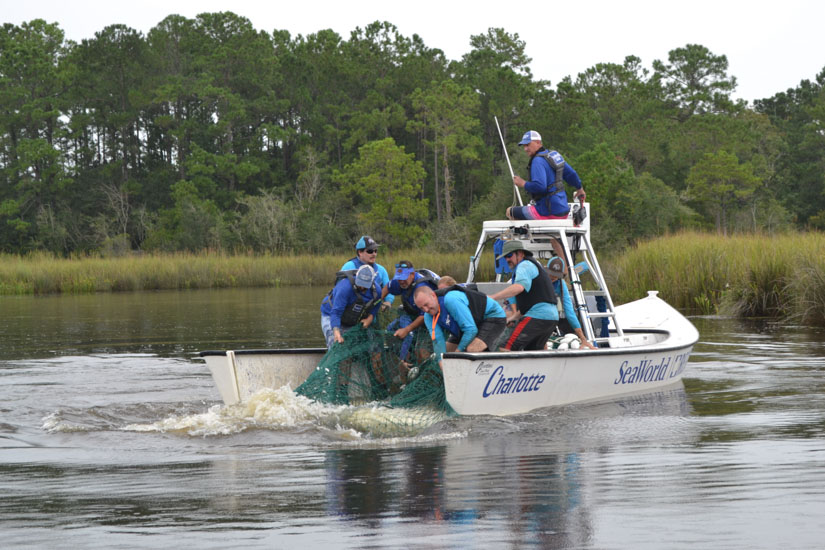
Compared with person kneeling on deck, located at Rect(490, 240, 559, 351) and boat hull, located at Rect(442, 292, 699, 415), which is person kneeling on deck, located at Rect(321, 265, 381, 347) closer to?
person kneeling on deck, located at Rect(490, 240, 559, 351)

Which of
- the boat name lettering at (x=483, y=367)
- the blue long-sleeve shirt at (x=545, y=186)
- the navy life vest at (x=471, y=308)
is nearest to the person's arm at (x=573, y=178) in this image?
the blue long-sleeve shirt at (x=545, y=186)

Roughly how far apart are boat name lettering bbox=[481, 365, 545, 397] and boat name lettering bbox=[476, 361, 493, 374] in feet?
0.30

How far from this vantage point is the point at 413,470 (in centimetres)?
755

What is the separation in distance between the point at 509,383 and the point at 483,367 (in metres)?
0.48

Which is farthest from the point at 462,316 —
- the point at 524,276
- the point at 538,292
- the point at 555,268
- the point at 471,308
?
the point at 555,268

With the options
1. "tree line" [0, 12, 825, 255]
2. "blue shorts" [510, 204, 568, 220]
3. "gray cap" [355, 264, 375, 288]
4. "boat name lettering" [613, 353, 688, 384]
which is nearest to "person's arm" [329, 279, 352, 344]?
"gray cap" [355, 264, 375, 288]

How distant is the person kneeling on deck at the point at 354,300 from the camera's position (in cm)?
1027

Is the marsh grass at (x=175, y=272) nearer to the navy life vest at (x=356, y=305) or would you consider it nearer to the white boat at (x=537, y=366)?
the white boat at (x=537, y=366)

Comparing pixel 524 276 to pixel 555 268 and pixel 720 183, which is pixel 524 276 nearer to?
pixel 555 268

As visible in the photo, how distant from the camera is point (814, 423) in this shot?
946cm

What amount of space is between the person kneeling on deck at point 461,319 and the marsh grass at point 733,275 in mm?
10303

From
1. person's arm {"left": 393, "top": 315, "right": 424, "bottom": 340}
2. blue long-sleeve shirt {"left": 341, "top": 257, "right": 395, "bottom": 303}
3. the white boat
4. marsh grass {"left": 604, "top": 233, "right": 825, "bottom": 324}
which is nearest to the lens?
the white boat

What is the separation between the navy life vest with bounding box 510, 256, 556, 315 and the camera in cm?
1020

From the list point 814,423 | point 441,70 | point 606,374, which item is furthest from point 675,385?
point 441,70
